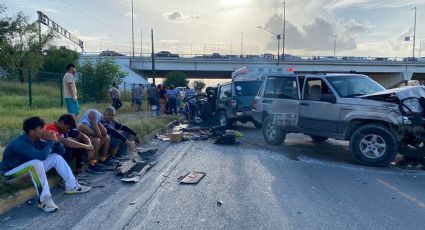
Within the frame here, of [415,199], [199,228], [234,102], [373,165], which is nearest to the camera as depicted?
[199,228]

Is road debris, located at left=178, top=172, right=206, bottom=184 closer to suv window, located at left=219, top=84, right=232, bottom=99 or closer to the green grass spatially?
the green grass

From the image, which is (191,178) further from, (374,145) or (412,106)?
(412,106)

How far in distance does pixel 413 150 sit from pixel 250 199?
485 centimetres

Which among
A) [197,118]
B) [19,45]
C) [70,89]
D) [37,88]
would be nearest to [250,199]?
[70,89]

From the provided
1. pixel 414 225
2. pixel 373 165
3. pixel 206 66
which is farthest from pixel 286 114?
pixel 206 66

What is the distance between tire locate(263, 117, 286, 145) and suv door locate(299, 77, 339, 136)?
1.04 m

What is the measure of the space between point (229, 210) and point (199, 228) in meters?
0.80

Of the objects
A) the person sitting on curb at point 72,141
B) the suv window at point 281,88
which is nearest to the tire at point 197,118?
the suv window at point 281,88

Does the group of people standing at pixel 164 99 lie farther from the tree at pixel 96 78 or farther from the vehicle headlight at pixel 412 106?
the vehicle headlight at pixel 412 106

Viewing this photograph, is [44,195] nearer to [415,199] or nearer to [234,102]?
[415,199]

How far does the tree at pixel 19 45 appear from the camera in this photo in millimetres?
44062

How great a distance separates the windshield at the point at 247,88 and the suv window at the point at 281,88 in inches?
163

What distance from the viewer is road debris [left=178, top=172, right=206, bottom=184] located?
7473 mm

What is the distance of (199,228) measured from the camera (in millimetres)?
5047
